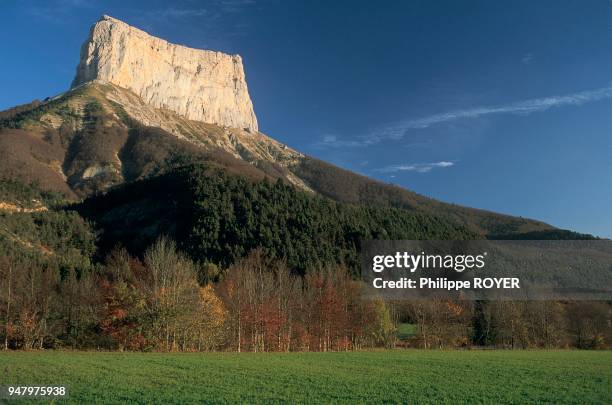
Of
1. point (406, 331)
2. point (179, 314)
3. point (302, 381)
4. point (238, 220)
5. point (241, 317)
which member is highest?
point (238, 220)

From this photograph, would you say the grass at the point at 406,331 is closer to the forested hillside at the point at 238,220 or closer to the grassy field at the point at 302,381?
the forested hillside at the point at 238,220

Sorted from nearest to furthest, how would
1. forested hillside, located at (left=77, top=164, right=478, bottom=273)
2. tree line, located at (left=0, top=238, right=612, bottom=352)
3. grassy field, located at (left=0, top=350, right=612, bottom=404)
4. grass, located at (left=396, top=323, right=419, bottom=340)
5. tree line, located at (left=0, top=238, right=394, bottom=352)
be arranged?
grassy field, located at (left=0, top=350, right=612, bottom=404), tree line, located at (left=0, top=238, right=394, bottom=352), tree line, located at (left=0, top=238, right=612, bottom=352), grass, located at (left=396, top=323, right=419, bottom=340), forested hillside, located at (left=77, top=164, right=478, bottom=273)

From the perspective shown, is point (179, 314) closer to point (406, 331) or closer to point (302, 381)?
point (302, 381)

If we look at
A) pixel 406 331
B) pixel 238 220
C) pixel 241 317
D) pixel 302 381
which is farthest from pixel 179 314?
pixel 238 220

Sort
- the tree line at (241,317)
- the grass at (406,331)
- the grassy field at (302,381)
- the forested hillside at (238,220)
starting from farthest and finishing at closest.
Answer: the forested hillside at (238,220)
the grass at (406,331)
the tree line at (241,317)
the grassy field at (302,381)

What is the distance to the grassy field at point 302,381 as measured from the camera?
22.7 meters

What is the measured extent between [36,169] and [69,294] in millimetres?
136468

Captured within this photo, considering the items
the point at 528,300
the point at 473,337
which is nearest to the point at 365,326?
the point at 473,337

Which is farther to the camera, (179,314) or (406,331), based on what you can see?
(406,331)

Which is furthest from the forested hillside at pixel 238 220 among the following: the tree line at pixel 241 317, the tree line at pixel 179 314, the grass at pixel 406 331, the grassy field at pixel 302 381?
the grassy field at pixel 302 381

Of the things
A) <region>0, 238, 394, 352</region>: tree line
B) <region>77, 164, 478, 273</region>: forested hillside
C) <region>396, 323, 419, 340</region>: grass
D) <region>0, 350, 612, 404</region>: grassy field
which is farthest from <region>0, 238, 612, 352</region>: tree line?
Result: <region>77, 164, 478, 273</region>: forested hillside

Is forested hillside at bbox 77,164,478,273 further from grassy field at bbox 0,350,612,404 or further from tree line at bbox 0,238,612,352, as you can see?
grassy field at bbox 0,350,612,404

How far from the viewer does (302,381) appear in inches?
1110

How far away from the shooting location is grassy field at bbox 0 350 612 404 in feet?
74.3
